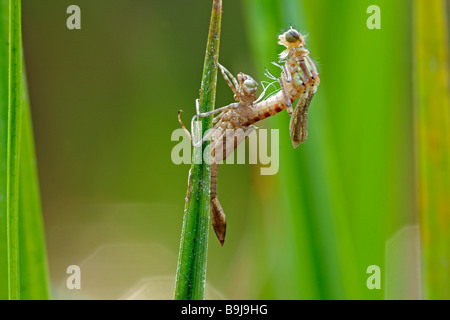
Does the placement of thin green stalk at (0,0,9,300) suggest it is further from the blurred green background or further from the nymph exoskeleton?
the blurred green background

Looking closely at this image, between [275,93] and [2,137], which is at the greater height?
[275,93]

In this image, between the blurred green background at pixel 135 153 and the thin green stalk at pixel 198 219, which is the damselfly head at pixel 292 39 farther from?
the blurred green background at pixel 135 153

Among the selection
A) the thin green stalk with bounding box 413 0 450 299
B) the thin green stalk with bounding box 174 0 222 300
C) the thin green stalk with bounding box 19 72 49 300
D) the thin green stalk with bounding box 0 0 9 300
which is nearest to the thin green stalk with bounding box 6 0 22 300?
the thin green stalk with bounding box 0 0 9 300

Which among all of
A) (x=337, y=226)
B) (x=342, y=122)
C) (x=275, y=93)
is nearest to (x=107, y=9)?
(x=275, y=93)

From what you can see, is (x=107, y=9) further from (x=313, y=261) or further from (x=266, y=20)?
(x=313, y=261)

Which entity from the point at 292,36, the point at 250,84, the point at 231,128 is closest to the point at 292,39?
the point at 292,36

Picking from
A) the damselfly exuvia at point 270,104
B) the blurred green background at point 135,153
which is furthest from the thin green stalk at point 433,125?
the blurred green background at point 135,153
